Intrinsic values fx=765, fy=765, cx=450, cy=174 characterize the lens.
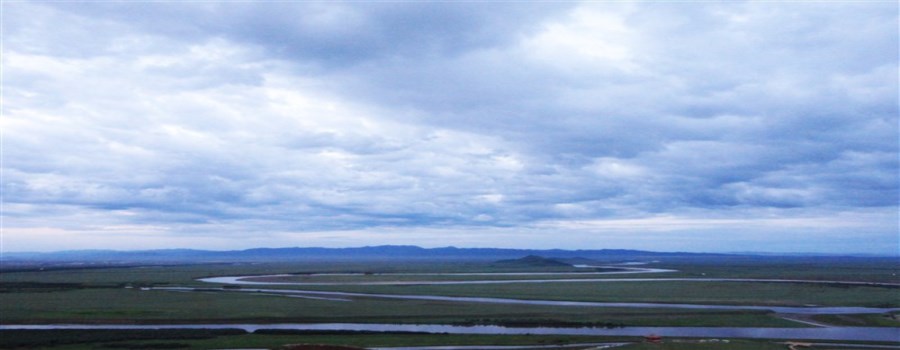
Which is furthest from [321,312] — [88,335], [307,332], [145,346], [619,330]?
[619,330]

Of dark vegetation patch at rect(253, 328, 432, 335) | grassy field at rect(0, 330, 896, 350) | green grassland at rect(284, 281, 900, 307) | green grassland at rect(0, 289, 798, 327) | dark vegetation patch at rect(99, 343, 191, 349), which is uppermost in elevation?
green grassland at rect(284, 281, 900, 307)

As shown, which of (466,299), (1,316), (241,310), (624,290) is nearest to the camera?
(1,316)

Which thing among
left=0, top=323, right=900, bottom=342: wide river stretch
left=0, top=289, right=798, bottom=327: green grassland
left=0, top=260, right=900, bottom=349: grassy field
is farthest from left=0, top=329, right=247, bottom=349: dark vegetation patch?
left=0, top=289, right=798, bottom=327: green grassland

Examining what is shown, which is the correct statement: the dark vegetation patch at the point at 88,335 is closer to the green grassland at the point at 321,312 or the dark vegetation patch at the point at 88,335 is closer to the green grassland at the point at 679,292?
the green grassland at the point at 321,312

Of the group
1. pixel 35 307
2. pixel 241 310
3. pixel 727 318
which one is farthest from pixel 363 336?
pixel 35 307

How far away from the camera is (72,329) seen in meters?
46.3

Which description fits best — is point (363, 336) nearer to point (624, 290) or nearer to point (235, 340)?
point (235, 340)

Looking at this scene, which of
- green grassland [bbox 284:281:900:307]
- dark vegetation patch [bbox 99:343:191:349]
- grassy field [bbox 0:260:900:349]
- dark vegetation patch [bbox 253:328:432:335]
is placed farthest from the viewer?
green grassland [bbox 284:281:900:307]

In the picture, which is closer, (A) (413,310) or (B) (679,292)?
(A) (413,310)

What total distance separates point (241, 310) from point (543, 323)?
23.3m

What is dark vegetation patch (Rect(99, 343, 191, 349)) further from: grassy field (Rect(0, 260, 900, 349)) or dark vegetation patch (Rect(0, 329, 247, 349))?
dark vegetation patch (Rect(0, 329, 247, 349))

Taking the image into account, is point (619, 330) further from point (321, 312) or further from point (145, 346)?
point (145, 346)

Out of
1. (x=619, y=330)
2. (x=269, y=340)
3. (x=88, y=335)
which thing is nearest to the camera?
(x=269, y=340)

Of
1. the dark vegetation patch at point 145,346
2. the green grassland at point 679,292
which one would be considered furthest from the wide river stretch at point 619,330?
the green grassland at point 679,292
